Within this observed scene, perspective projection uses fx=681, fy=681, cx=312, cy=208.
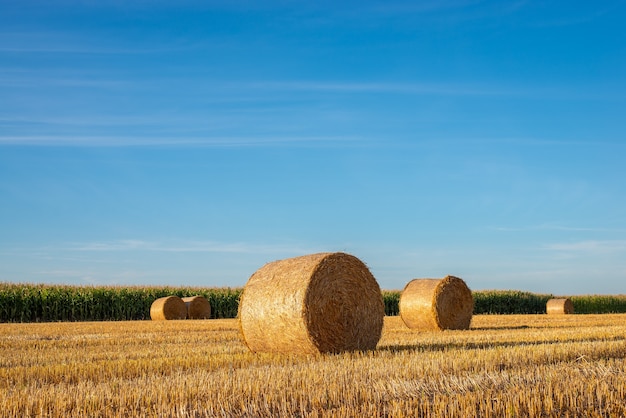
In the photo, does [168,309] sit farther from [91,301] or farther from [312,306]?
[312,306]

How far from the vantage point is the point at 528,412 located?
231 inches

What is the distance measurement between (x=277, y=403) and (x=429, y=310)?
42.7ft

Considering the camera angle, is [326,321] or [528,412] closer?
[528,412]

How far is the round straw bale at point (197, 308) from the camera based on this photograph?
29.2 metres

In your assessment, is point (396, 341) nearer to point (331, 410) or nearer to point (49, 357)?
point (49, 357)

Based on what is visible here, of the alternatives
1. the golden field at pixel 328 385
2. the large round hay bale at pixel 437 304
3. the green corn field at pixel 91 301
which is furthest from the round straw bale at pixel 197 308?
the golden field at pixel 328 385

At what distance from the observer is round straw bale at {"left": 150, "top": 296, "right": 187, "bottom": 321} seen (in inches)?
1086

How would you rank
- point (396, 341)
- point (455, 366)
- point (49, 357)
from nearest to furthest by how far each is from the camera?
point (455, 366) → point (49, 357) → point (396, 341)

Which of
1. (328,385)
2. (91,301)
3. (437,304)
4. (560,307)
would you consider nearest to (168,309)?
(91,301)

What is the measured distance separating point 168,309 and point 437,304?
13.1 meters

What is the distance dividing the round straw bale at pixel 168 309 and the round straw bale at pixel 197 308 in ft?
1.45

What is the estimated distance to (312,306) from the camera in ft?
35.2

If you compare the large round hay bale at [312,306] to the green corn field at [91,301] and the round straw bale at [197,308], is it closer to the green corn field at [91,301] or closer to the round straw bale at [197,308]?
the green corn field at [91,301]

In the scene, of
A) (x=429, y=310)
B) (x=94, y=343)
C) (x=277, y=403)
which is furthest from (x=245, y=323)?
(x=429, y=310)
